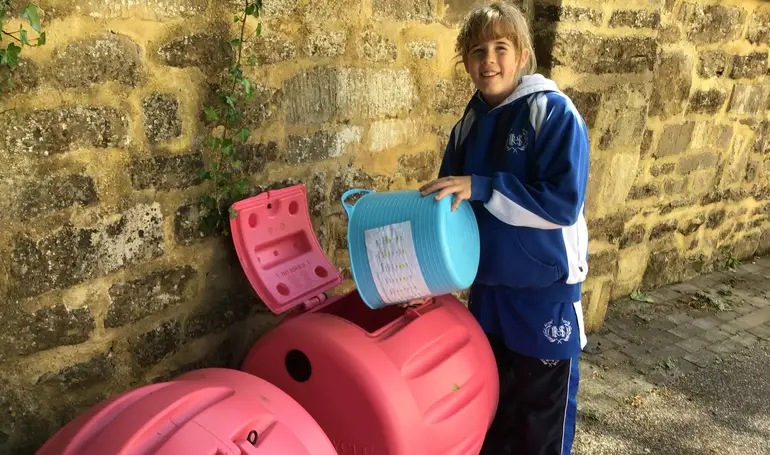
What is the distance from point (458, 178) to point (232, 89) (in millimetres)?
796

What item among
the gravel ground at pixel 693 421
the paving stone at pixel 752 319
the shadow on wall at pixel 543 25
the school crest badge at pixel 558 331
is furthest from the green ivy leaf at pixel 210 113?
the paving stone at pixel 752 319

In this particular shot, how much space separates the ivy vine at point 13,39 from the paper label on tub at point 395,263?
0.96 m

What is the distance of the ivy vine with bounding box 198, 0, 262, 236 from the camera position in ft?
6.19

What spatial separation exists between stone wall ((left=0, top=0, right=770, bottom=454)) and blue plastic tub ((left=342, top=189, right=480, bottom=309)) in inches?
22.5

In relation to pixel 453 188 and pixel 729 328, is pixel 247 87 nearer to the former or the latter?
pixel 453 188

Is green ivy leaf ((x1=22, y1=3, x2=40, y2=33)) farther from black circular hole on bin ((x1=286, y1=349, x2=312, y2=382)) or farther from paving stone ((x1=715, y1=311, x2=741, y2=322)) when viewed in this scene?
paving stone ((x1=715, y1=311, x2=741, y2=322))

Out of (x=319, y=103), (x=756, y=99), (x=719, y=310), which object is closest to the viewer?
(x=319, y=103)

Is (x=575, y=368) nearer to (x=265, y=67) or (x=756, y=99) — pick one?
(x=265, y=67)

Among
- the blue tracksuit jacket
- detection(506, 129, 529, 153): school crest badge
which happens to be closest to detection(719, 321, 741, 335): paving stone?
the blue tracksuit jacket

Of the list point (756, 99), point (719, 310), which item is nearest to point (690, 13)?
point (756, 99)

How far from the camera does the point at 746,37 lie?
4074 millimetres

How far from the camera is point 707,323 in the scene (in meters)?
3.73

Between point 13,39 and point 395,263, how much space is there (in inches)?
43.7

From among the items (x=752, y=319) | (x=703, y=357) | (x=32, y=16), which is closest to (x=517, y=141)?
(x=32, y=16)
